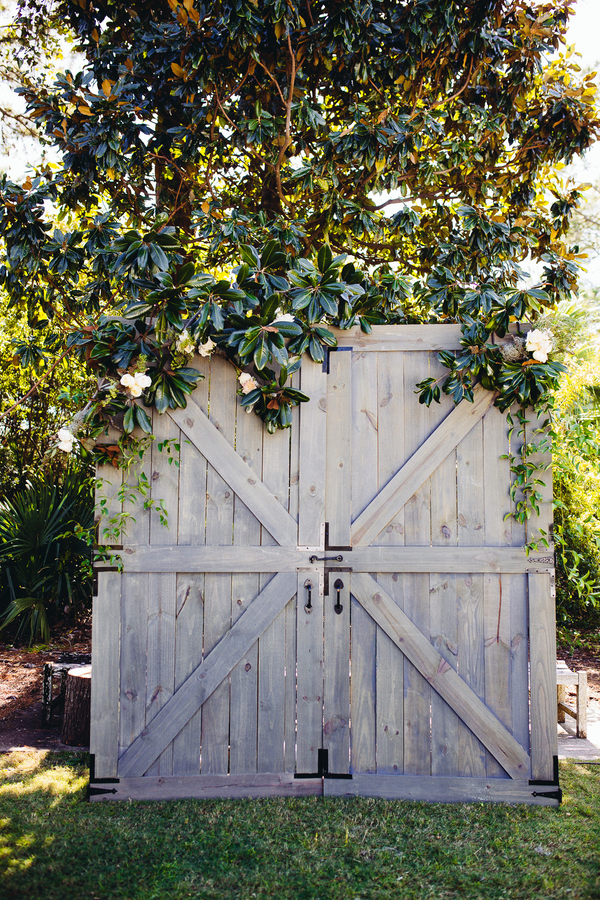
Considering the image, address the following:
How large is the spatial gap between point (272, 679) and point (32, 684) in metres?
2.79

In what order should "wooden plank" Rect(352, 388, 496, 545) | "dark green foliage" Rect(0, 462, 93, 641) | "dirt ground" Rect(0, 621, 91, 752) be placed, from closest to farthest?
"wooden plank" Rect(352, 388, 496, 545), "dirt ground" Rect(0, 621, 91, 752), "dark green foliage" Rect(0, 462, 93, 641)

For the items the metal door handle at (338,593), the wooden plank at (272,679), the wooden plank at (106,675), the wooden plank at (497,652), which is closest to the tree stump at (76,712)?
the wooden plank at (106,675)

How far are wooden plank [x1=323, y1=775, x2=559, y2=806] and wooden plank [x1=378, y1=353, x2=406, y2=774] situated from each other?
0.24ft

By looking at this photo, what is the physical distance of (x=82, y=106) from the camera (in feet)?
12.2

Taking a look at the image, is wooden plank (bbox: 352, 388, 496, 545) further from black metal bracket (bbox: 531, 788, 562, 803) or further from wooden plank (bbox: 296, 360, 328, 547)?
black metal bracket (bbox: 531, 788, 562, 803)

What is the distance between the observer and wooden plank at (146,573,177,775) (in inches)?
117

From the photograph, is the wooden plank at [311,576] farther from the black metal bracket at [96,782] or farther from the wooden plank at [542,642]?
the wooden plank at [542,642]

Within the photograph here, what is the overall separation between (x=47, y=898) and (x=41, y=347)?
10.9 feet

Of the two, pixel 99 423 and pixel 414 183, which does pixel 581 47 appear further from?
pixel 99 423

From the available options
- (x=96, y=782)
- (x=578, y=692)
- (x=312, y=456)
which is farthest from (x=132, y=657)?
(x=578, y=692)

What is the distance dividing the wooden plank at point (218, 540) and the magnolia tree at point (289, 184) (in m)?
0.17

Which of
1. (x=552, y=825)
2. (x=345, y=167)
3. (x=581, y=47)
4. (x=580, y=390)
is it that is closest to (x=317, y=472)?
(x=552, y=825)

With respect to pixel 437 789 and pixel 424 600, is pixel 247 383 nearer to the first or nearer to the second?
pixel 424 600

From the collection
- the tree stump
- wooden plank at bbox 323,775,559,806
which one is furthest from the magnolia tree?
wooden plank at bbox 323,775,559,806
